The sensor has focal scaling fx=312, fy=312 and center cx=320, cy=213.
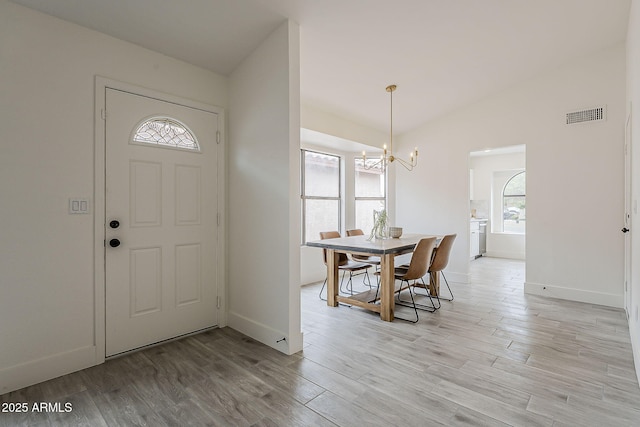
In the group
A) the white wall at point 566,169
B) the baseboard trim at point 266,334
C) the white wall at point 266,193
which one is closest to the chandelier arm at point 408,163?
the white wall at point 566,169

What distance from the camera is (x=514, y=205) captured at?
785 centimetres

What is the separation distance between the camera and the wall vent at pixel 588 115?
389 centimetres

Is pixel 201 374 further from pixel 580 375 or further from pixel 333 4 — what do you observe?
pixel 333 4

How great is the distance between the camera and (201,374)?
7.52 ft

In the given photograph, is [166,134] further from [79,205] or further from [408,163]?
[408,163]

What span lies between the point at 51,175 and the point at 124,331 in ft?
4.42

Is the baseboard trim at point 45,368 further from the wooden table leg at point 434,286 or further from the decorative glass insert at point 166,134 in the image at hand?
the wooden table leg at point 434,286

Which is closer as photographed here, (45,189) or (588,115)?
(45,189)

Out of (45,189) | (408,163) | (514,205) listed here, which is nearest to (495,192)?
(514,205)

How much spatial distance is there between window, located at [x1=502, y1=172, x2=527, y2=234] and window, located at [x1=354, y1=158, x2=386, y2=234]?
3861 millimetres

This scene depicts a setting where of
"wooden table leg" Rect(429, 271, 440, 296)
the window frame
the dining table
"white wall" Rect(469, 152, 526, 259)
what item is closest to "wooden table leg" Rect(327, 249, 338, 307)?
the dining table

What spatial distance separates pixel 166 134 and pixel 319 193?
298 cm

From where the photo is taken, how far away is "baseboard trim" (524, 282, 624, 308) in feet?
12.6

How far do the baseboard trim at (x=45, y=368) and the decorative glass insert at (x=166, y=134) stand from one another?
1.74 metres
